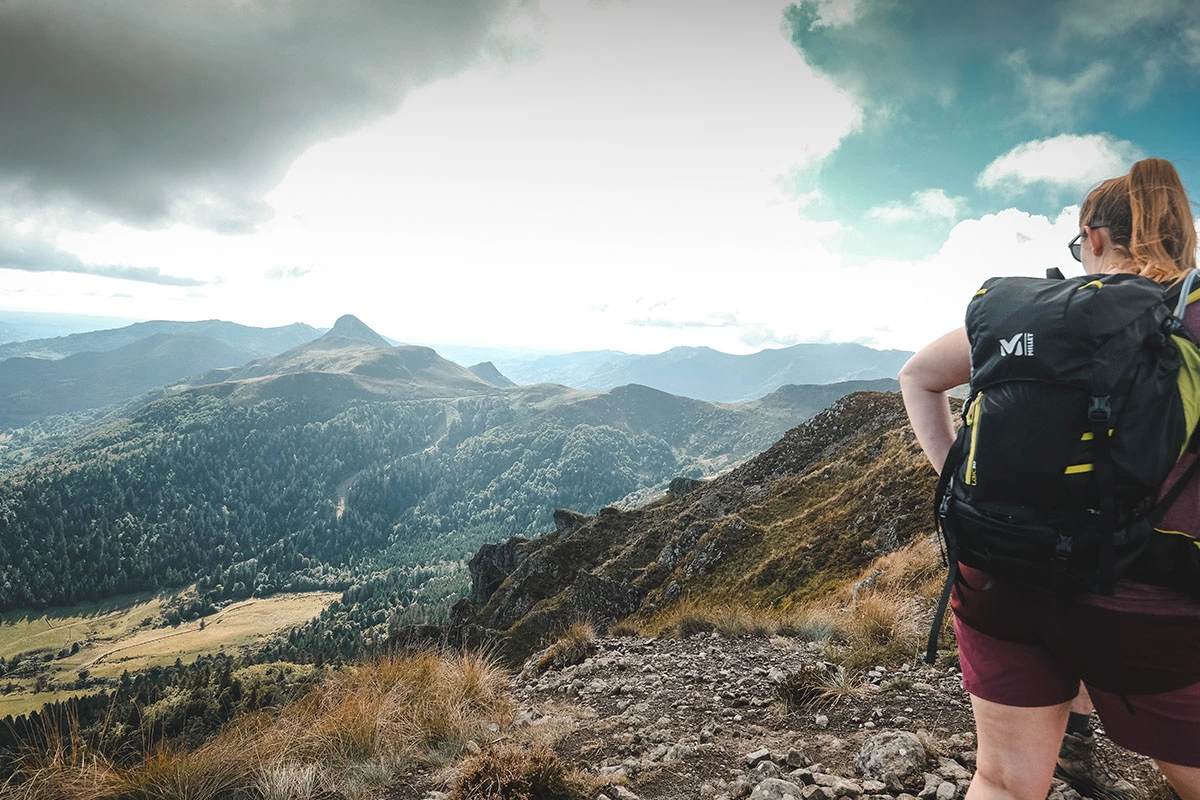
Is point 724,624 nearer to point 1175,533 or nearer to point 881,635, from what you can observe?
point 881,635

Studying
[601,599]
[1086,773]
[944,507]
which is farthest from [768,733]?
[601,599]

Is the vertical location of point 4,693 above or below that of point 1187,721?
below

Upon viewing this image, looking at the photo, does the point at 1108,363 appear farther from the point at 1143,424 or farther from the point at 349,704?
the point at 349,704

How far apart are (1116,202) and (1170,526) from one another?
156cm

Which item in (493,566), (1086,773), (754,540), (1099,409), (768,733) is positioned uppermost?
(1099,409)

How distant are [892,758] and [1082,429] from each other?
13.1ft

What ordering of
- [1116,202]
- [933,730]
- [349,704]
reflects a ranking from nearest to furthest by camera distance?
[1116,202] < [933,730] < [349,704]

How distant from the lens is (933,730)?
17.9 ft

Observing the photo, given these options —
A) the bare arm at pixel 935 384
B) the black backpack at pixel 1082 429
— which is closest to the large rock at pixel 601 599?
the bare arm at pixel 935 384

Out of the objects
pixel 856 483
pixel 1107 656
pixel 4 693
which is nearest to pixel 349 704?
pixel 1107 656

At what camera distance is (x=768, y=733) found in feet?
19.3

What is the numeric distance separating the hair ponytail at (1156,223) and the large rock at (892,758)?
418 cm

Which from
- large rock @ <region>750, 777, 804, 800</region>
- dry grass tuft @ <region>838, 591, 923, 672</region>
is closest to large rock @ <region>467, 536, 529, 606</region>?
dry grass tuft @ <region>838, 591, 923, 672</region>

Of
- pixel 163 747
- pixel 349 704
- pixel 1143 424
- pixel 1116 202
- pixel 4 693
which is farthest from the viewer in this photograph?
pixel 4 693
